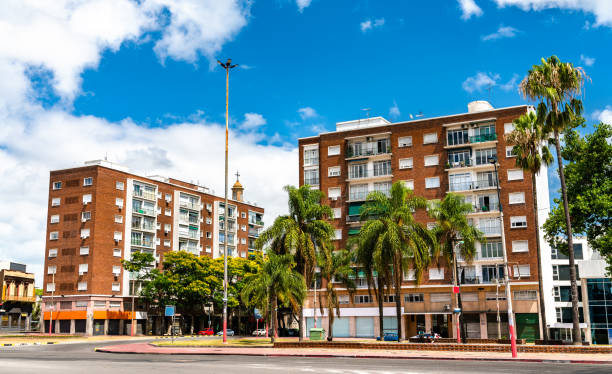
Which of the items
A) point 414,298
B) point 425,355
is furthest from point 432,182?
point 425,355

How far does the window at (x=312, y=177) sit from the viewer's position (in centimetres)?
7953

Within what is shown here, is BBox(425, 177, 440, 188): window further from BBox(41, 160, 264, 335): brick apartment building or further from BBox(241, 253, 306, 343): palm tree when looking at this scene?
BBox(41, 160, 264, 335): brick apartment building

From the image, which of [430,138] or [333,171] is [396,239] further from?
[333,171]

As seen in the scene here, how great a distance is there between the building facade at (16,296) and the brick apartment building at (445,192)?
75.1 meters

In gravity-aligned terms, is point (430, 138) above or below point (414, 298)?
above

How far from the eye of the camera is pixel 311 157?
80.5 metres

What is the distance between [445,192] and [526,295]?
49.4 ft

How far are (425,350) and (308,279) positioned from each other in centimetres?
1408

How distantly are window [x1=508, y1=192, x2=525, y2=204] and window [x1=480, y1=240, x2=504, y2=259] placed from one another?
16.3ft

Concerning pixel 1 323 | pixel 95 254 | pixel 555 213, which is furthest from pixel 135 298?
pixel 555 213

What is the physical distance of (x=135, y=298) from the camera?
95375 mm

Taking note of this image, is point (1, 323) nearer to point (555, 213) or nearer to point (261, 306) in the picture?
point (261, 306)

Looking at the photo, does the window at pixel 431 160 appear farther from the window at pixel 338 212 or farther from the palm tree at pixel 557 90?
the palm tree at pixel 557 90

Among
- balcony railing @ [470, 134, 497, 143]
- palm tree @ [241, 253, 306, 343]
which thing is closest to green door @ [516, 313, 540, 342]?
balcony railing @ [470, 134, 497, 143]
